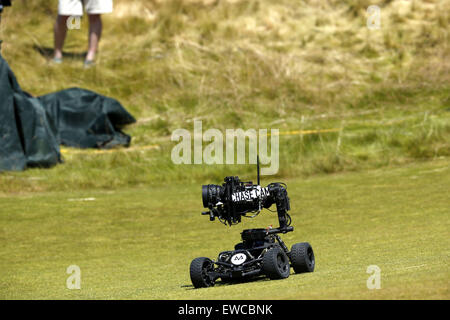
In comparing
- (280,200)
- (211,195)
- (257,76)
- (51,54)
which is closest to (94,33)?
(51,54)

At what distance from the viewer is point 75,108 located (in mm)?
21359

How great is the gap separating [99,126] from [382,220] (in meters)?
9.52

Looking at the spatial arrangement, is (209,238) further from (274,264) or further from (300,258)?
(274,264)

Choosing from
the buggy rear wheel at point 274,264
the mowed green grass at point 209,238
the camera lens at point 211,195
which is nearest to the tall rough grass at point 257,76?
the mowed green grass at point 209,238

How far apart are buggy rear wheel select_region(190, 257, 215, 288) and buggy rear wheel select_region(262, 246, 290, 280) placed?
23.5 inches

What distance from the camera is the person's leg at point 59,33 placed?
24.1 m

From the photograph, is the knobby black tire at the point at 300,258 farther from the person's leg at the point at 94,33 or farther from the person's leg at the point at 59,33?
the person's leg at the point at 59,33

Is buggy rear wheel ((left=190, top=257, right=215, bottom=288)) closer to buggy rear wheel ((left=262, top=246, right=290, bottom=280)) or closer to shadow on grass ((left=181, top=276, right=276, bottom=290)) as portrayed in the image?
shadow on grass ((left=181, top=276, right=276, bottom=290))

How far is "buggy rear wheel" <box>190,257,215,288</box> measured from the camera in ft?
28.3

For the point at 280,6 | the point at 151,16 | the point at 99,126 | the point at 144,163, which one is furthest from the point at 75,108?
the point at 280,6

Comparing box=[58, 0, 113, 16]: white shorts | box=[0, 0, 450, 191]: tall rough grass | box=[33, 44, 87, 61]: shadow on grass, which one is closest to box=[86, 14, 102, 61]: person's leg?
box=[0, 0, 450, 191]: tall rough grass

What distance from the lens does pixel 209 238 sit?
13.4 metres

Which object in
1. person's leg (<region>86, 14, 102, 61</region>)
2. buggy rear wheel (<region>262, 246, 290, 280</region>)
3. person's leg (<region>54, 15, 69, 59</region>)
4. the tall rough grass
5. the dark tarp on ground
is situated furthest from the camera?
person's leg (<region>54, 15, 69, 59</region>)
